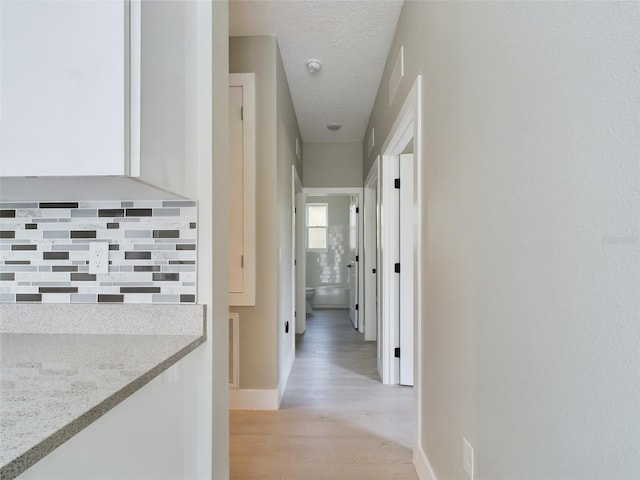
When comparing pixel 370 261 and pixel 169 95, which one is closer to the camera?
pixel 169 95

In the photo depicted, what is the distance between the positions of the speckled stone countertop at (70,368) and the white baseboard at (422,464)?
127cm

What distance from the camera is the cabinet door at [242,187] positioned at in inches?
97.3

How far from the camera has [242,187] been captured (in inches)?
97.9

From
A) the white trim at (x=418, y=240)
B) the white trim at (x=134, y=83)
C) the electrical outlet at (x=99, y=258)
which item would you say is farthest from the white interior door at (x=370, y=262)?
the white trim at (x=134, y=83)

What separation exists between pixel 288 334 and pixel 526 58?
2.89 metres

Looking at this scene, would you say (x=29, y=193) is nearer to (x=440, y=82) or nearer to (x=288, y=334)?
(x=440, y=82)

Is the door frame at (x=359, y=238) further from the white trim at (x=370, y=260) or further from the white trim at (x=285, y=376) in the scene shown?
the white trim at (x=285, y=376)

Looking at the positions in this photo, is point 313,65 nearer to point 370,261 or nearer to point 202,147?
point 202,147

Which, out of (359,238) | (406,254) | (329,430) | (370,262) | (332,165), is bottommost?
(329,430)

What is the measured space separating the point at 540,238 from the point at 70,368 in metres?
1.14

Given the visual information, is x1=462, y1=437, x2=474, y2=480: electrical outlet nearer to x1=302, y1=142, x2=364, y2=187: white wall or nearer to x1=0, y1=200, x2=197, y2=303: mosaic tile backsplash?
x1=0, y1=200, x2=197, y2=303: mosaic tile backsplash

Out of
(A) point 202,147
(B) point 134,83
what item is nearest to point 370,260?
(A) point 202,147

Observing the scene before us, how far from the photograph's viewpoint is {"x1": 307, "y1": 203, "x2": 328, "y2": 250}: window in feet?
22.9

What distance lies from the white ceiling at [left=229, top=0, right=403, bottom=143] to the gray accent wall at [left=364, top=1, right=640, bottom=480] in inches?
37.1
